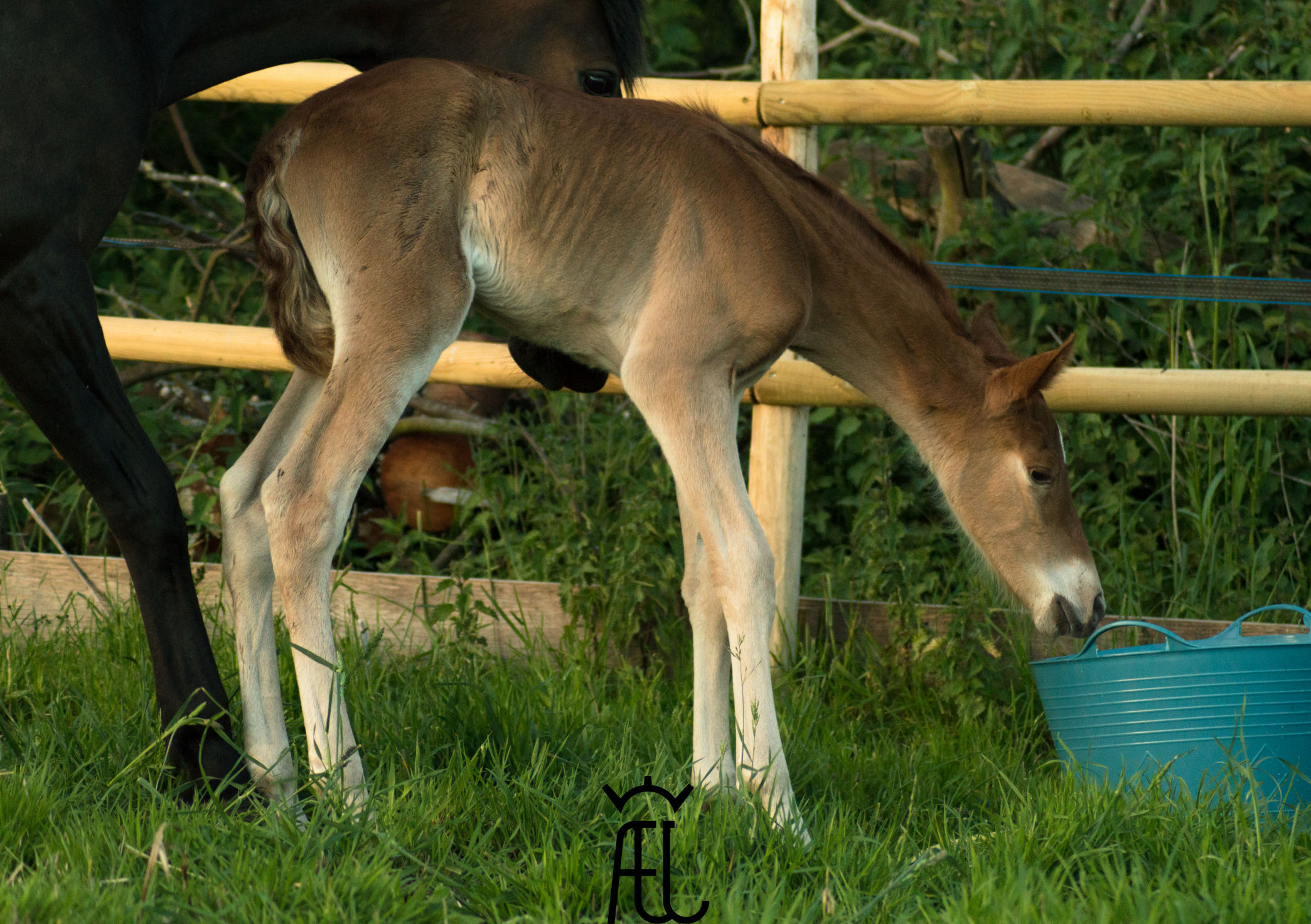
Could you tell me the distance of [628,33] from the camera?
10.8 ft

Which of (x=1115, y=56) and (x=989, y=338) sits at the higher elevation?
(x=1115, y=56)

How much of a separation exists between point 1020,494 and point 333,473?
1693 mm

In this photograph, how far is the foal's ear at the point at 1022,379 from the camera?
117 inches

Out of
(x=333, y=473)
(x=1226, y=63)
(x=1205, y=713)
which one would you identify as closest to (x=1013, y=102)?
(x=1205, y=713)

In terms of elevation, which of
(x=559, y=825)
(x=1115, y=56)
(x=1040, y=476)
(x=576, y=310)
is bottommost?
(x=559, y=825)

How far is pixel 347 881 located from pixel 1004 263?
355cm

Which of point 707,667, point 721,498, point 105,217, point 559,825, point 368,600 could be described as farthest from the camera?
point 368,600

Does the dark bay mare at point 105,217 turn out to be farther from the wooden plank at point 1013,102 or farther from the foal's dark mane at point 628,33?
the wooden plank at point 1013,102

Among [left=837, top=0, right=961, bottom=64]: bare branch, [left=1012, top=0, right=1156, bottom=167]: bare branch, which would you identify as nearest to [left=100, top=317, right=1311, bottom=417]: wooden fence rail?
[left=1012, top=0, right=1156, bottom=167]: bare branch

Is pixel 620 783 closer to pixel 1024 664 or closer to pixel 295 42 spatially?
pixel 1024 664

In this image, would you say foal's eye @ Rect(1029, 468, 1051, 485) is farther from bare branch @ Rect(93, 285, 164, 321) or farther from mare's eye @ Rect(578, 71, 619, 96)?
bare branch @ Rect(93, 285, 164, 321)

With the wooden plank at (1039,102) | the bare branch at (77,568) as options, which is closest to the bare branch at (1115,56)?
the wooden plank at (1039,102)

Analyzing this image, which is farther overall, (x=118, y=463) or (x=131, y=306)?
(x=131, y=306)

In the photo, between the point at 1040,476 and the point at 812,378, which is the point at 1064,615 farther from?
the point at 812,378
